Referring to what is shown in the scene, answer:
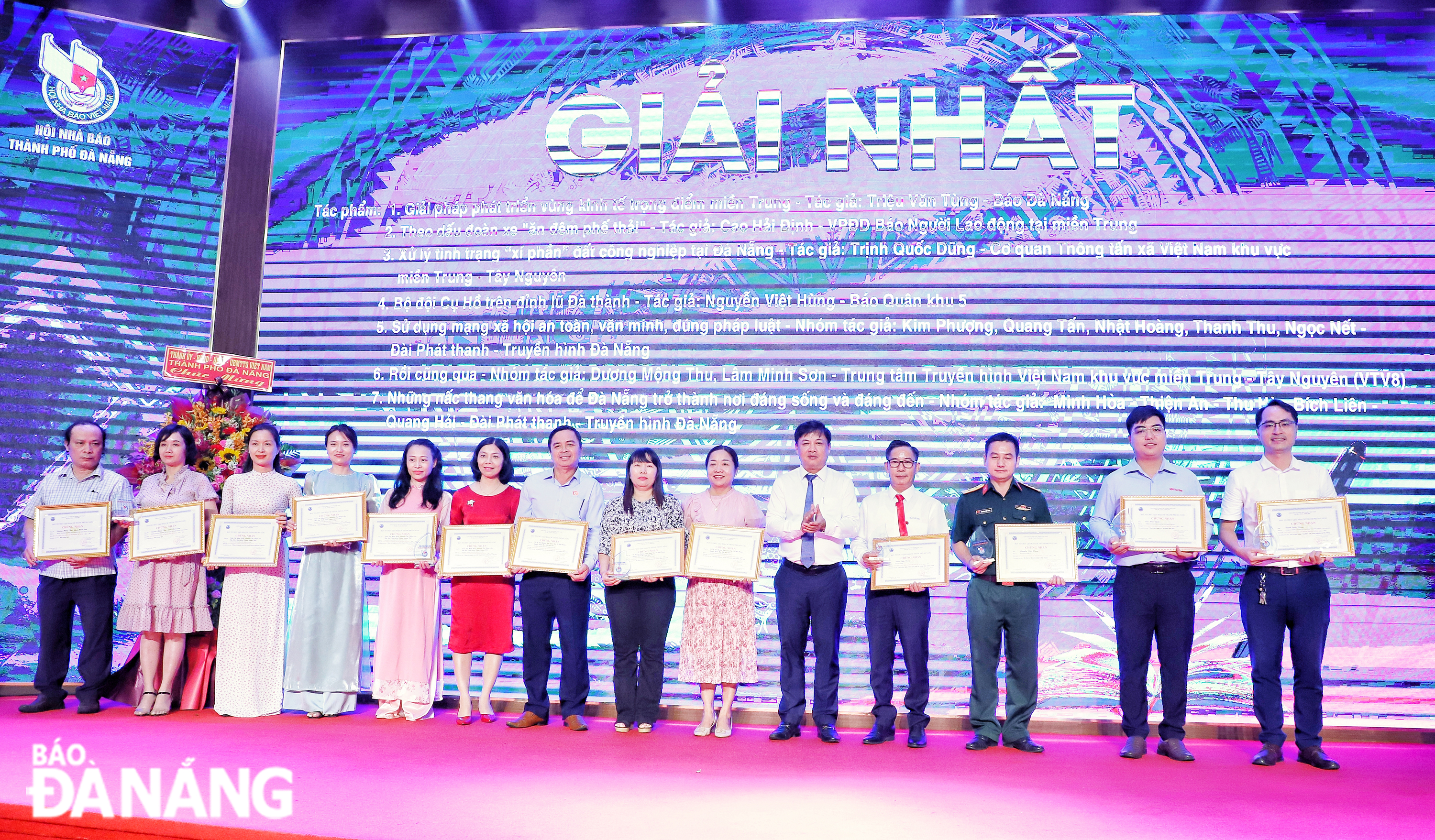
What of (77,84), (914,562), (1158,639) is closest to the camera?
(1158,639)

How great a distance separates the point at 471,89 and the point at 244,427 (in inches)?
101

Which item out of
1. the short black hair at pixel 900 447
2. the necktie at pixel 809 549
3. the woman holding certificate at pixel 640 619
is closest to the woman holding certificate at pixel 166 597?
the woman holding certificate at pixel 640 619

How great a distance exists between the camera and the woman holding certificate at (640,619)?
4.97 m

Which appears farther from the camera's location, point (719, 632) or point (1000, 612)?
point (719, 632)

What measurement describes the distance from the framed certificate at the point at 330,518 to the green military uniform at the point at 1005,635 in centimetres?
321

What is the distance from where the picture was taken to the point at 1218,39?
19.0 ft

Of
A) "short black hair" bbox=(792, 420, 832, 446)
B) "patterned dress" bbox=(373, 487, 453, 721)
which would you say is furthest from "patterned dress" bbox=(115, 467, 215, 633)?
"short black hair" bbox=(792, 420, 832, 446)

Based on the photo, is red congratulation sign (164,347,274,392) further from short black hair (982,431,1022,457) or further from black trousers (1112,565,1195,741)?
black trousers (1112,565,1195,741)

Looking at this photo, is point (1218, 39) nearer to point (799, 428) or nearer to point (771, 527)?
point (799, 428)

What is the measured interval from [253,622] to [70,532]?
3.59 feet

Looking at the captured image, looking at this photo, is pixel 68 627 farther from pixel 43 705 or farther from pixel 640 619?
pixel 640 619

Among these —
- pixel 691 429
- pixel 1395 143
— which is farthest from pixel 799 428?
pixel 1395 143

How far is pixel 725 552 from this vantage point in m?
4.79

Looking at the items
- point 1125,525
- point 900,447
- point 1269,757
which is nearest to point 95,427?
point 900,447
